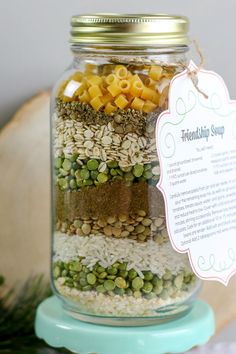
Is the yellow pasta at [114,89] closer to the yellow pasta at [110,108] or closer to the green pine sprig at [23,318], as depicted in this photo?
the yellow pasta at [110,108]

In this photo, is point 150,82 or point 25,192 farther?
point 25,192

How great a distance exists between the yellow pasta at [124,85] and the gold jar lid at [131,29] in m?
0.04

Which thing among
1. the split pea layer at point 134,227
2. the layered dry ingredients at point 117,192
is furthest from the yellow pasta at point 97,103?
the split pea layer at point 134,227

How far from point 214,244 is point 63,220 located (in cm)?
16

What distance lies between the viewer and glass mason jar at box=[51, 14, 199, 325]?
2.47 feet

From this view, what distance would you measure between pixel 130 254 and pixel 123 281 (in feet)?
0.09

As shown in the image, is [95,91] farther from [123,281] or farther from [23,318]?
[23,318]

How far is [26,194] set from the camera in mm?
1004

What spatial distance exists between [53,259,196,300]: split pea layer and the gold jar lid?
223mm

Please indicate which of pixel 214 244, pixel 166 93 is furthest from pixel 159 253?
pixel 166 93

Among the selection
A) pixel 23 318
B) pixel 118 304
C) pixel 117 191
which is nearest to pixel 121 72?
pixel 117 191

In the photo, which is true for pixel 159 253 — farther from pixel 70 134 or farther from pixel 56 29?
pixel 56 29

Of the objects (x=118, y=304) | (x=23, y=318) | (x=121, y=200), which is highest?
(x=121, y=200)

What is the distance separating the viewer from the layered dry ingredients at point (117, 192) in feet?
2.47
